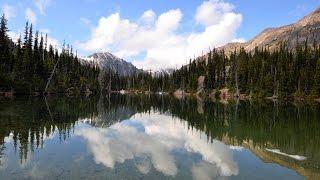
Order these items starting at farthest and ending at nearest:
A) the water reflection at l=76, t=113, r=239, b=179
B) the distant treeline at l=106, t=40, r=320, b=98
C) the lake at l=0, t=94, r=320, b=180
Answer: the distant treeline at l=106, t=40, r=320, b=98, the water reflection at l=76, t=113, r=239, b=179, the lake at l=0, t=94, r=320, b=180

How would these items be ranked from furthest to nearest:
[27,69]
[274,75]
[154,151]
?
[274,75]
[27,69]
[154,151]

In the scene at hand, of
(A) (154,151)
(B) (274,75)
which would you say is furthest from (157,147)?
(B) (274,75)

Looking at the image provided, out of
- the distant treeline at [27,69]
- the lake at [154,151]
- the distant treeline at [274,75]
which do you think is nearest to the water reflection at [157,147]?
the lake at [154,151]

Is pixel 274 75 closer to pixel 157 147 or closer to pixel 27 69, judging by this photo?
pixel 27 69

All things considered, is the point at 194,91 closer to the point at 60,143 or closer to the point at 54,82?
the point at 54,82

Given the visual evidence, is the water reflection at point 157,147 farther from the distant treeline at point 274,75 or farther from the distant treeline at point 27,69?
the distant treeline at point 274,75

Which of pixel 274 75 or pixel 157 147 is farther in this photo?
pixel 274 75

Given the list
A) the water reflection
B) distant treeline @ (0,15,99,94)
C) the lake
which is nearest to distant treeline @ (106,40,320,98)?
distant treeline @ (0,15,99,94)

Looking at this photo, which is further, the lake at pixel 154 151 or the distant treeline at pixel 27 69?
the distant treeline at pixel 27 69

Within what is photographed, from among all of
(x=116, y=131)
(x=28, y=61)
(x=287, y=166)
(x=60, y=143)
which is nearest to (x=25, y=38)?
(x=28, y=61)

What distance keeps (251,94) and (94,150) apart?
4746 inches

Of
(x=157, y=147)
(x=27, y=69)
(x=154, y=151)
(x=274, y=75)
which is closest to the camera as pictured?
(x=154, y=151)

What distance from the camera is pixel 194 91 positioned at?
614ft

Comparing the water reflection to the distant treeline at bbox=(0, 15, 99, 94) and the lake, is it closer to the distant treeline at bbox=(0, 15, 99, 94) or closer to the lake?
the lake
